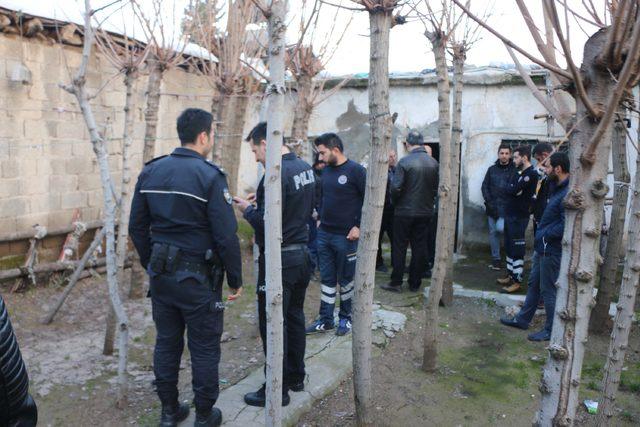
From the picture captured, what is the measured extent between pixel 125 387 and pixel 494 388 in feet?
9.57

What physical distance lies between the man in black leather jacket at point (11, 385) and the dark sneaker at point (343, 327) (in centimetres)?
338

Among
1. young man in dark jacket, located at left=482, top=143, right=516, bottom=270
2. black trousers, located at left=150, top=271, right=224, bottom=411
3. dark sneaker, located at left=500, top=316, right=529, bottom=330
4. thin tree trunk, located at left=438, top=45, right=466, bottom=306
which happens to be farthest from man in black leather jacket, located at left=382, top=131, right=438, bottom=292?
black trousers, located at left=150, top=271, right=224, bottom=411

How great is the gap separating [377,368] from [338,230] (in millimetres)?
1366

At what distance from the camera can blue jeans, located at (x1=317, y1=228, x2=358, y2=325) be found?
5375 millimetres

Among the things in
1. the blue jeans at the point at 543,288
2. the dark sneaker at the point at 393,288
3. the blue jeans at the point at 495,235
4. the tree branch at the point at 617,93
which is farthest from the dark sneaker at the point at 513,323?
the tree branch at the point at 617,93

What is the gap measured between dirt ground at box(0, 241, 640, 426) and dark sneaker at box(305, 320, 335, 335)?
1.86 ft

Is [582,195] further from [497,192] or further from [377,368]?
[497,192]

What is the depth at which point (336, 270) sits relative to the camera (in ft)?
17.9

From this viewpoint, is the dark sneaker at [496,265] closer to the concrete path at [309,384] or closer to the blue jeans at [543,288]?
the blue jeans at [543,288]

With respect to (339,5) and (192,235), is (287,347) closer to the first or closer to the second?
(192,235)

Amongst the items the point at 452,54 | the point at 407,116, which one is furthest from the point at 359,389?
the point at 407,116

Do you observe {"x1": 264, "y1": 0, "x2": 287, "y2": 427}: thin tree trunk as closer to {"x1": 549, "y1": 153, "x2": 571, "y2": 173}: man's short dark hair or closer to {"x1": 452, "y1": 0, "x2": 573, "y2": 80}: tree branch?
{"x1": 452, "y1": 0, "x2": 573, "y2": 80}: tree branch

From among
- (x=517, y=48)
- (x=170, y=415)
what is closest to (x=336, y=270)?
(x=170, y=415)

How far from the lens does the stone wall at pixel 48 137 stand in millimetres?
6430
